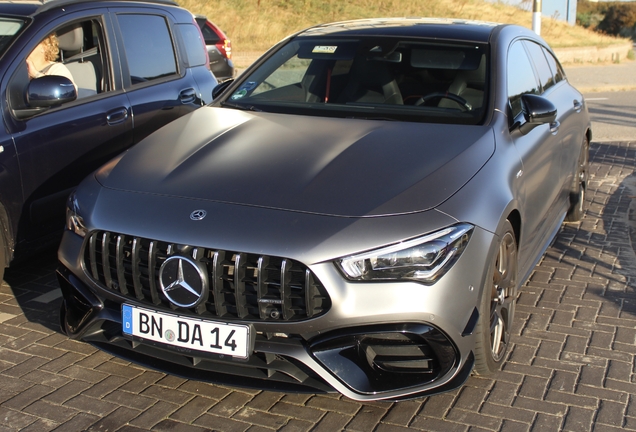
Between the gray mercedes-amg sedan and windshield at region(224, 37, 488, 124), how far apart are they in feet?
0.13

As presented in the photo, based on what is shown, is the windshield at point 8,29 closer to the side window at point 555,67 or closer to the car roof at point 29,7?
the car roof at point 29,7

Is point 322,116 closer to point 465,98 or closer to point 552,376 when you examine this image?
point 465,98

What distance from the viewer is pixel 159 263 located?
10.3 feet

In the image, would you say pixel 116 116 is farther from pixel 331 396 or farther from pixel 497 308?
pixel 497 308

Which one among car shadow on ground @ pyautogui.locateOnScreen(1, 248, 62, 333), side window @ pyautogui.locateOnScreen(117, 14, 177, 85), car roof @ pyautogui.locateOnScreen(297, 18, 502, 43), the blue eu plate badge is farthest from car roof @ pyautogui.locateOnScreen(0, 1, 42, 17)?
the blue eu plate badge

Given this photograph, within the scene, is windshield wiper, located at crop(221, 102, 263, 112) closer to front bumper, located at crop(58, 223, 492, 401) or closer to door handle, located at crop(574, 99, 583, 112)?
front bumper, located at crop(58, 223, 492, 401)

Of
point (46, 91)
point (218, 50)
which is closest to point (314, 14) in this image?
point (218, 50)

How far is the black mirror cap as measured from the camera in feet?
14.8

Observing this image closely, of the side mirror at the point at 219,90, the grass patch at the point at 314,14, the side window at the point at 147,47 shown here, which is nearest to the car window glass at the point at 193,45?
the side window at the point at 147,47

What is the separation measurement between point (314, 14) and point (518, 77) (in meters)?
23.5

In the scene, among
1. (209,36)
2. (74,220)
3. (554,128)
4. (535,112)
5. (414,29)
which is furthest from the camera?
(209,36)

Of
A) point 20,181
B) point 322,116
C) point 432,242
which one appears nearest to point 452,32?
point 322,116

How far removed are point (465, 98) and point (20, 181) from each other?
267 centimetres

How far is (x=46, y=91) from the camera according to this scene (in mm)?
4504
